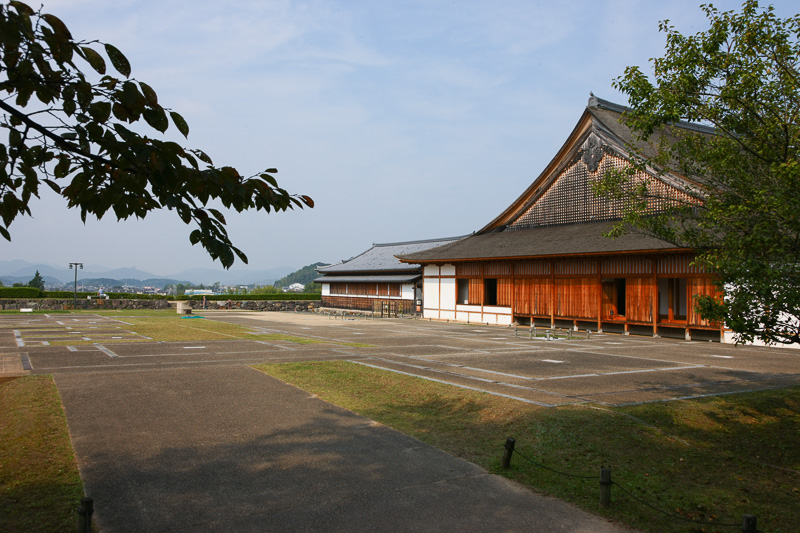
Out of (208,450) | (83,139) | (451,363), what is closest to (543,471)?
(208,450)

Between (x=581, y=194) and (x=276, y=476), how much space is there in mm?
23841

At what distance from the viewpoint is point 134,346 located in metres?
16.5

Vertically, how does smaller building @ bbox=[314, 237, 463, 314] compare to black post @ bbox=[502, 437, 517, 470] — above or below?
above

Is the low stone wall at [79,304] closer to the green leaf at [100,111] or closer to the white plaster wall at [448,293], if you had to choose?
the white plaster wall at [448,293]

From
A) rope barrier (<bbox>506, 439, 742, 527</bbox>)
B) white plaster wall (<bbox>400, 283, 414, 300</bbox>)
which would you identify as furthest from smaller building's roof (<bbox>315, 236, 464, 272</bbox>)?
rope barrier (<bbox>506, 439, 742, 527</bbox>)

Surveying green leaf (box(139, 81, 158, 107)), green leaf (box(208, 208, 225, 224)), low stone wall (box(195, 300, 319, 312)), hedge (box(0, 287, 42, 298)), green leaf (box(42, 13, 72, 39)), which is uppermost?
A: green leaf (box(42, 13, 72, 39))

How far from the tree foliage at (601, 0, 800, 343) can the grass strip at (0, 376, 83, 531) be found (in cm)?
708

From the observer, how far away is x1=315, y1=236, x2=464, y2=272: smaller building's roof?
41031mm

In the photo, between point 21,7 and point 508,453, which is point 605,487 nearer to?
point 508,453

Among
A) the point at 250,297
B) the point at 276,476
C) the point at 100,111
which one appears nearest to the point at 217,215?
the point at 100,111

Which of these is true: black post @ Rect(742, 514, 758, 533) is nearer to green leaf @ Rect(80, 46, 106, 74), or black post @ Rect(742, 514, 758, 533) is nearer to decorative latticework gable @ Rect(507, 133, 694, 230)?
green leaf @ Rect(80, 46, 106, 74)

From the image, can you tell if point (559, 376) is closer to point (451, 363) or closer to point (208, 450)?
point (451, 363)

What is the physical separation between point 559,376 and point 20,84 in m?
10.7

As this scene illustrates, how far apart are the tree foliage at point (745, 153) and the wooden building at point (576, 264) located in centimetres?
1284
